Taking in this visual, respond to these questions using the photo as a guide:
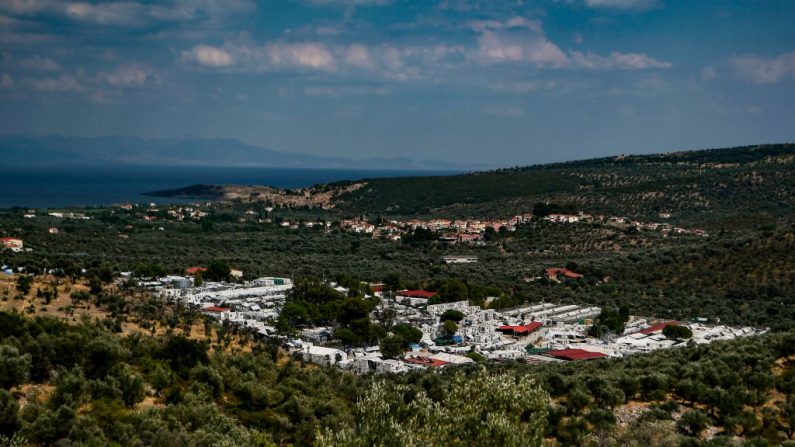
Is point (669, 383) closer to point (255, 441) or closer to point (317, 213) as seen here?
point (255, 441)

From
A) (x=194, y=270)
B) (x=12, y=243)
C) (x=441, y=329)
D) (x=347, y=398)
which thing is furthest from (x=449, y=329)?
(x=12, y=243)

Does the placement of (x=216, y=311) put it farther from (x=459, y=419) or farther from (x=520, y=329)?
(x=459, y=419)

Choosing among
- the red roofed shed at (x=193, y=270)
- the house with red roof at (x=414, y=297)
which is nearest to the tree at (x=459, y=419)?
the house with red roof at (x=414, y=297)

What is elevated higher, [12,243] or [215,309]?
[12,243]

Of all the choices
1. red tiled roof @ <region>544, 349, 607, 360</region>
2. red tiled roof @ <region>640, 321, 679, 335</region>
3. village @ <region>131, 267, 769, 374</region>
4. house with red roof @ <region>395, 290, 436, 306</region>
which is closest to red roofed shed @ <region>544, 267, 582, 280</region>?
village @ <region>131, 267, 769, 374</region>

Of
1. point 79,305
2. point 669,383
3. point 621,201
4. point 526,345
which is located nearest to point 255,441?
point 669,383

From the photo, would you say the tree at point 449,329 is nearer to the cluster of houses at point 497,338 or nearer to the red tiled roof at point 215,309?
the cluster of houses at point 497,338

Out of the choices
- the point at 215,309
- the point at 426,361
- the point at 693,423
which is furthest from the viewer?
the point at 215,309
